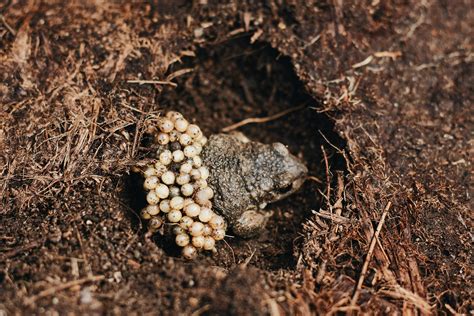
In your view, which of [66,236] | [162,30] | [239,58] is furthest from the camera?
[239,58]

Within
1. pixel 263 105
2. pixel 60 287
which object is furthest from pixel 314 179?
pixel 60 287

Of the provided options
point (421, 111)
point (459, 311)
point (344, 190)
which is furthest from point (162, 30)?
point (459, 311)

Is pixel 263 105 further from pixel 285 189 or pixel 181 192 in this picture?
pixel 181 192

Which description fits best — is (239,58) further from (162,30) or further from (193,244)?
(193,244)

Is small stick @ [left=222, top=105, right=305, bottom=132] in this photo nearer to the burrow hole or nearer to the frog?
the burrow hole

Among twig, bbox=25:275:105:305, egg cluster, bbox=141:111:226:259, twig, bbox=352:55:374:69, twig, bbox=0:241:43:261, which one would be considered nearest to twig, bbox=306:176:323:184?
egg cluster, bbox=141:111:226:259
